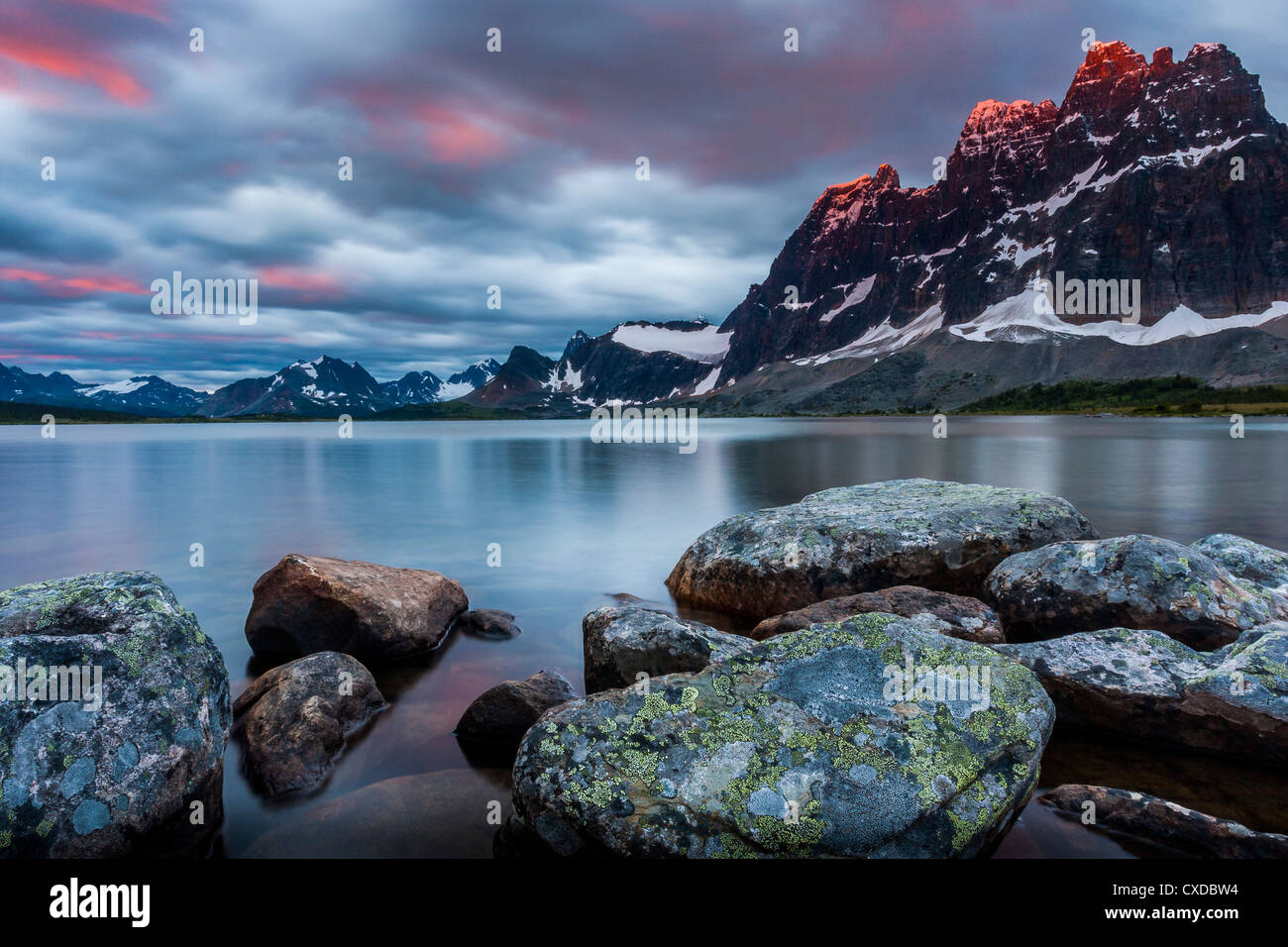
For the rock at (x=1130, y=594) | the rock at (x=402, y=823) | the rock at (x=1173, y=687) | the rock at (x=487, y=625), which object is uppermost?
the rock at (x=1130, y=594)

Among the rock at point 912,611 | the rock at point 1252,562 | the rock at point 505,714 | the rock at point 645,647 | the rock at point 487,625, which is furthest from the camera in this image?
the rock at point 487,625

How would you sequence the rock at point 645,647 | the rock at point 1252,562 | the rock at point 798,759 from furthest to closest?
the rock at point 1252,562 → the rock at point 645,647 → the rock at point 798,759

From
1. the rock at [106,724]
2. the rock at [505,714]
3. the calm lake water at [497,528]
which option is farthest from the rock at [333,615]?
the rock at [106,724]

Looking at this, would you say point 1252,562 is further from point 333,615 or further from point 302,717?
point 333,615

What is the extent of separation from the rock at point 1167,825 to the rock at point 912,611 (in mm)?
2968

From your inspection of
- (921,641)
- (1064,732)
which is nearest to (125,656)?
(921,641)

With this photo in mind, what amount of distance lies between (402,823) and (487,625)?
18.7 feet

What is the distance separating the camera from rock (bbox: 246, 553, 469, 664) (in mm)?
Answer: 10102

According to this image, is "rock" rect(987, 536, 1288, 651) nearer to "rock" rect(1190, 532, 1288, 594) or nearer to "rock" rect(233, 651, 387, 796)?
"rock" rect(1190, 532, 1288, 594)

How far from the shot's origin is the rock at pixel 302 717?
6.79 meters

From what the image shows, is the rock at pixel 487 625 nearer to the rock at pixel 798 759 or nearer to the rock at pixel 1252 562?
the rock at pixel 798 759

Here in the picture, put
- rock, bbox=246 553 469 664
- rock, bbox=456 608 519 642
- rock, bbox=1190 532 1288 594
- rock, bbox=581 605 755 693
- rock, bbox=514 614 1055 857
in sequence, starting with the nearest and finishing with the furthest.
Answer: rock, bbox=514 614 1055 857 < rock, bbox=581 605 755 693 < rock, bbox=246 553 469 664 < rock, bbox=1190 532 1288 594 < rock, bbox=456 608 519 642

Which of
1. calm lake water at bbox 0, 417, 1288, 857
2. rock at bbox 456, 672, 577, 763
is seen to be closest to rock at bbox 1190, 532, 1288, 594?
calm lake water at bbox 0, 417, 1288, 857

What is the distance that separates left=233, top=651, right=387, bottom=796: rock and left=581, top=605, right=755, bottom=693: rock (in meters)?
2.81
